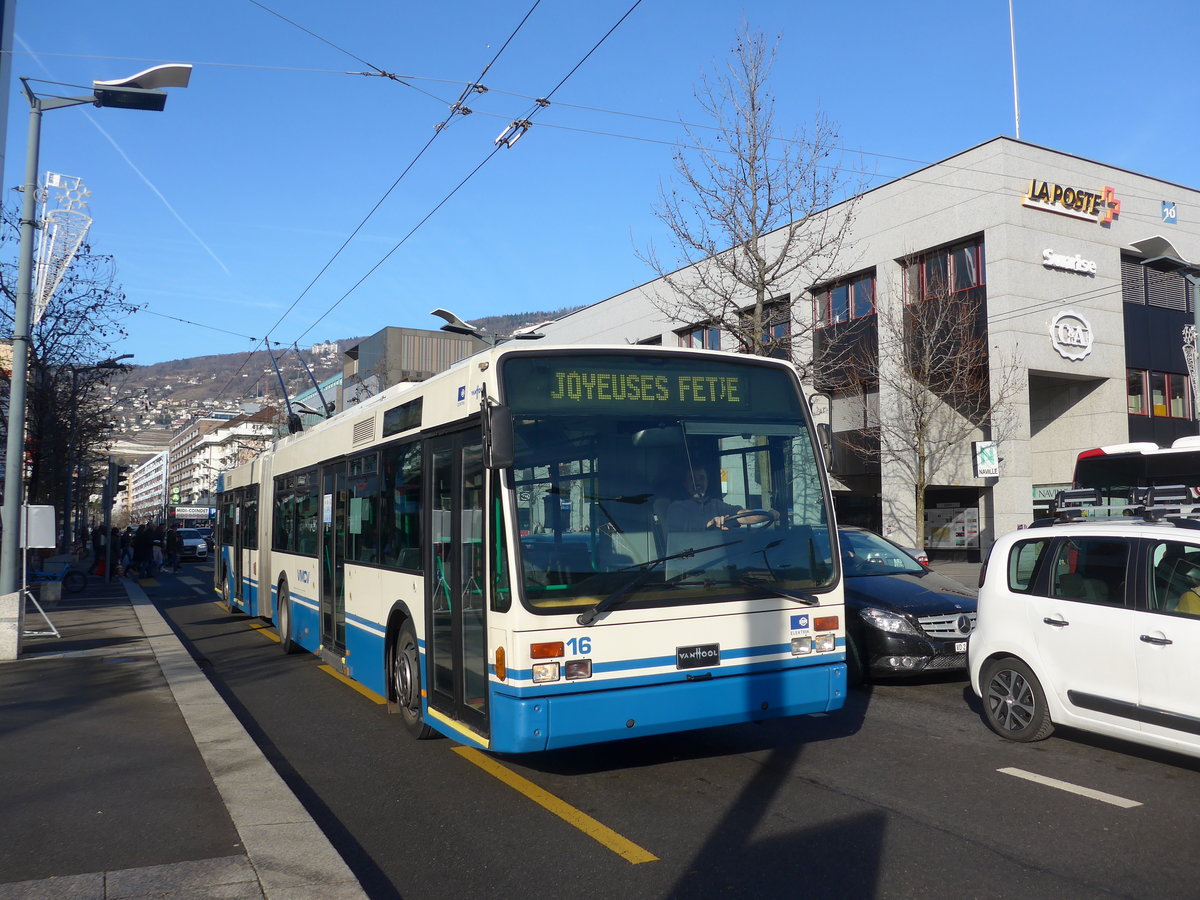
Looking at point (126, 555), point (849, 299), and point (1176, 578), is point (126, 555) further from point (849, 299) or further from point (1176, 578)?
point (1176, 578)

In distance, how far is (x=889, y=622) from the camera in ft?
30.9

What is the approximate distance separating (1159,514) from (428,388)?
17.9ft

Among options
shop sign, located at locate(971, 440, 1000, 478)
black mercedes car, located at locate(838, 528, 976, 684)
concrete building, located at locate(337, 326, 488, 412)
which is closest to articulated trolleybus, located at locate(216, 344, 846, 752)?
black mercedes car, located at locate(838, 528, 976, 684)

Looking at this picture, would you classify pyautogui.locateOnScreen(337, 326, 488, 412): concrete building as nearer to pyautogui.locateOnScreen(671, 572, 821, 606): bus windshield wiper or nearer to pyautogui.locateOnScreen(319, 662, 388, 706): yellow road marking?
pyautogui.locateOnScreen(319, 662, 388, 706): yellow road marking

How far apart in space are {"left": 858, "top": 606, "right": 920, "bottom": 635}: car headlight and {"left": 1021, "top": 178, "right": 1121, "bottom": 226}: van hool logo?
21.6m

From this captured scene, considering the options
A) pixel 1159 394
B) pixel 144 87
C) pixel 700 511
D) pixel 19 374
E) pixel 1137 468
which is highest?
pixel 144 87

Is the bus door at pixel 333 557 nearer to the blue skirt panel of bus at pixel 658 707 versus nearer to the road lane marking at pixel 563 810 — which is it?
the road lane marking at pixel 563 810

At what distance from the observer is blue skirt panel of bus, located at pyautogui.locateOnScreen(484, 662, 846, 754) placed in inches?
225

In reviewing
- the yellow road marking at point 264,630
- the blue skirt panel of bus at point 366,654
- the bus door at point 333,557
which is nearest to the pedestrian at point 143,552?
the yellow road marking at point 264,630

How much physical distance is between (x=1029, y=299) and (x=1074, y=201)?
12.0ft

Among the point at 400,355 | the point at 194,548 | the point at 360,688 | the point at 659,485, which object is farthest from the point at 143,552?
the point at 659,485

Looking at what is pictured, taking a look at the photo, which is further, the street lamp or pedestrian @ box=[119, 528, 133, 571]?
pedestrian @ box=[119, 528, 133, 571]

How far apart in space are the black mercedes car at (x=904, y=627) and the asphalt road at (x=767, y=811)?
0.68 meters

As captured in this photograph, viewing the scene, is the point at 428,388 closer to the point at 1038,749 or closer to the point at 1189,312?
the point at 1038,749
